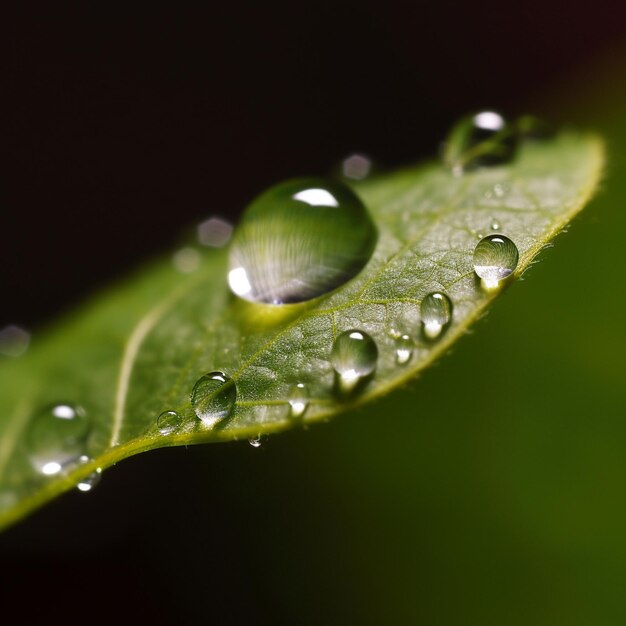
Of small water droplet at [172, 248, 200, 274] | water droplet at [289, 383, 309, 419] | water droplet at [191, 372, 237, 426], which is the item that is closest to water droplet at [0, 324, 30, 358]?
small water droplet at [172, 248, 200, 274]

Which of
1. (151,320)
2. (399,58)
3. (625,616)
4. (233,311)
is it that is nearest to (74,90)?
(399,58)

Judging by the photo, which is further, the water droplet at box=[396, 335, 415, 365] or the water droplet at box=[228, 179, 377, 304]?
the water droplet at box=[228, 179, 377, 304]

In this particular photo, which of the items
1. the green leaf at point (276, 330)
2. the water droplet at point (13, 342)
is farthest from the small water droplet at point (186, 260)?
the water droplet at point (13, 342)

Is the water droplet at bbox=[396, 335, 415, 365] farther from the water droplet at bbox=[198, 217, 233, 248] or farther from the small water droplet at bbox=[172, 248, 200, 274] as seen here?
the water droplet at bbox=[198, 217, 233, 248]

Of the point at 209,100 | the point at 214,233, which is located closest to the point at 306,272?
the point at 214,233

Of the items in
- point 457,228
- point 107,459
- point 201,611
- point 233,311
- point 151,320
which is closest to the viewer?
point 107,459

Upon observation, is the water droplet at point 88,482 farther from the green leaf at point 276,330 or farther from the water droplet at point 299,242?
the water droplet at point 299,242

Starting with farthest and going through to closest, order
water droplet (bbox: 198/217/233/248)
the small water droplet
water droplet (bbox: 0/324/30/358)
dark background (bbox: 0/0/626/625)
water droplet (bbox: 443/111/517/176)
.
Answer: dark background (bbox: 0/0/626/625), water droplet (bbox: 198/217/233/248), water droplet (bbox: 0/324/30/358), the small water droplet, water droplet (bbox: 443/111/517/176)

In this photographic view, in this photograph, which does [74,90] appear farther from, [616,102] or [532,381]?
[532,381]
